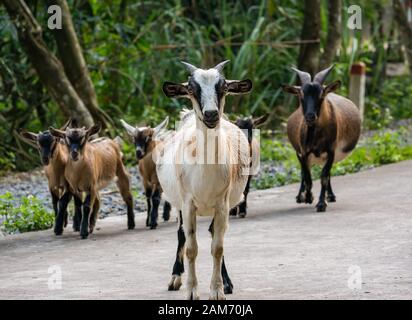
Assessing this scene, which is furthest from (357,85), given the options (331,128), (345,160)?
(331,128)

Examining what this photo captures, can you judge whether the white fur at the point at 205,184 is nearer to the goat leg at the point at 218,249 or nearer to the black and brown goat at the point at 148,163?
the goat leg at the point at 218,249

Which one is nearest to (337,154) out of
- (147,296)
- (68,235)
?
(68,235)

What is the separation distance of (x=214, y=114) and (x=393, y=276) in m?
2.16

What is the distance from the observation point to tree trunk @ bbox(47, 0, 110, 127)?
52.9 feet

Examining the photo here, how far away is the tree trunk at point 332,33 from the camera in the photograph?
19.3 m

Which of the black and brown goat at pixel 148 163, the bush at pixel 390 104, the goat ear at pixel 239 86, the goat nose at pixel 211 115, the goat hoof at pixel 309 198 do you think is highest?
the goat ear at pixel 239 86

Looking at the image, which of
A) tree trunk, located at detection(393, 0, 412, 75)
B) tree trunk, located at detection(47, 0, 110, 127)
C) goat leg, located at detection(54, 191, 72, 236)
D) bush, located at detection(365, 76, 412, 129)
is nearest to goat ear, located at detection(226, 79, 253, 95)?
goat leg, located at detection(54, 191, 72, 236)

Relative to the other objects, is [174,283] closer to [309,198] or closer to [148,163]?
[148,163]

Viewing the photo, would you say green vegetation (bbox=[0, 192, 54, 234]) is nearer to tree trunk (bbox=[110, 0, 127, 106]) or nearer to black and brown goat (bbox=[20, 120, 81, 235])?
black and brown goat (bbox=[20, 120, 81, 235])

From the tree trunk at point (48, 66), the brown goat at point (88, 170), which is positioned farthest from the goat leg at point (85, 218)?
the tree trunk at point (48, 66)

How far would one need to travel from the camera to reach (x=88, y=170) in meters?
11.5

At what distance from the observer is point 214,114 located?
283 inches

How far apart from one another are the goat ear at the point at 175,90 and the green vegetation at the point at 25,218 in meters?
4.80
